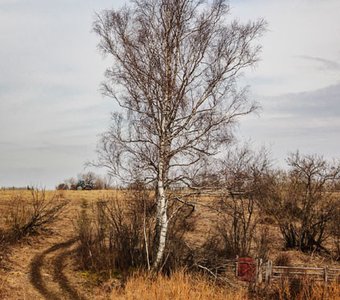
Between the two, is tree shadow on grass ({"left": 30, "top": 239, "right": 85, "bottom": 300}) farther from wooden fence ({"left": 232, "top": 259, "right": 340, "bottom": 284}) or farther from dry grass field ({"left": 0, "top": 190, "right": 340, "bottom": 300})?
wooden fence ({"left": 232, "top": 259, "right": 340, "bottom": 284})

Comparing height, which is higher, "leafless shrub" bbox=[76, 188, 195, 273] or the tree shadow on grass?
"leafless shrub" bbox=[76, 188, 195, 273]

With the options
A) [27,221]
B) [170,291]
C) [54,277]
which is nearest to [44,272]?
[54,277]


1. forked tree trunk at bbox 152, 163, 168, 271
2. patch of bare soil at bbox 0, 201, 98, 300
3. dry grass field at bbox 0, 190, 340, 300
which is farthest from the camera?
forked tree trunk at bbox 152, 163, 168, 271

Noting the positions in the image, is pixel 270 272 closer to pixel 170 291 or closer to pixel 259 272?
pixel 259 272

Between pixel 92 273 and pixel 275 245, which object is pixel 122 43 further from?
pixel 275 245

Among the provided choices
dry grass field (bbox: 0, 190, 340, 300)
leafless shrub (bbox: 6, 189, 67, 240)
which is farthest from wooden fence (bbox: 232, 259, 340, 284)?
leafless shrub (bbox: 6, 189, 67, 240)

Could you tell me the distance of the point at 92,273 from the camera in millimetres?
13656

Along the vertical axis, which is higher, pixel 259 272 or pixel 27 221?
pixel 27 221

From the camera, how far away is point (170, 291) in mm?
9883

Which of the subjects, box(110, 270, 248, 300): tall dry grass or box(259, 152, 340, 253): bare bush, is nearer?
box(110, 270, 248, 300): tall dry grass

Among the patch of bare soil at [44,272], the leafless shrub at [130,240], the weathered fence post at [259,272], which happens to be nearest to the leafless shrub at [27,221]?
the patch of bare soil at [44,272]

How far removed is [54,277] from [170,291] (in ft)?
15.7

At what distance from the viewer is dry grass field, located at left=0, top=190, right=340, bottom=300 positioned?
10.2m

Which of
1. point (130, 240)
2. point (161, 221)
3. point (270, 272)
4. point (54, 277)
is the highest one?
point (161, 221)
